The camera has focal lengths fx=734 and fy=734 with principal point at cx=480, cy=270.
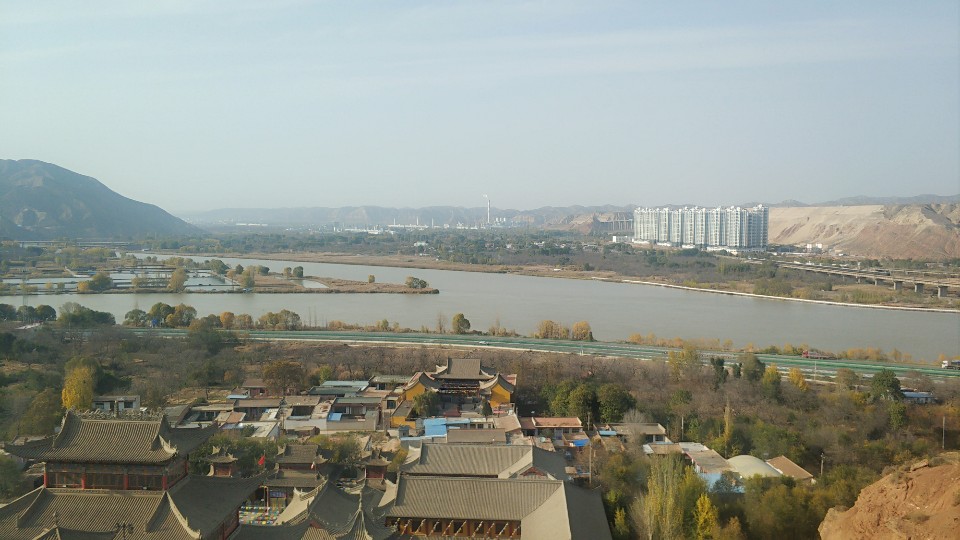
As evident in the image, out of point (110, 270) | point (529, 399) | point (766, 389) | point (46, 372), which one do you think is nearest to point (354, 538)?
point (529, 399)

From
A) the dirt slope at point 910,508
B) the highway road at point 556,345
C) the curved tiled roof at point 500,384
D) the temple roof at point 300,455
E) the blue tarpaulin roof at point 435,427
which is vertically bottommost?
the highway road at point 556,345

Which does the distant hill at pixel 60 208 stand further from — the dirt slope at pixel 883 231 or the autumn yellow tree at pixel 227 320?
the dirt slope at pixel 883 231

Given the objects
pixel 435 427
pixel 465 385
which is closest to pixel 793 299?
pixel 465 385

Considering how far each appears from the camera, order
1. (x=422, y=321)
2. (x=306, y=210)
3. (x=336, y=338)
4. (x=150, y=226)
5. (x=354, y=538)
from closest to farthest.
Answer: (x=354, y=538)
(x=336, y=338)
(x=422, y=321)
(x=150, y=226)
(x=306, y=210)

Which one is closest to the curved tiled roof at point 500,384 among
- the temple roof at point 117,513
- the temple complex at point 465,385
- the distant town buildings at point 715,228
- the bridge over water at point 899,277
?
the temple complex at point 465,385

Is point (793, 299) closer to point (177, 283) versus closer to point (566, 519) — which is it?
point (177, 283)

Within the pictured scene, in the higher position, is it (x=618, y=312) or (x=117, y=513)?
(x=117, y=513)

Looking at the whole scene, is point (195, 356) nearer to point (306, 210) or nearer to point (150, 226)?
point (150, 226)
